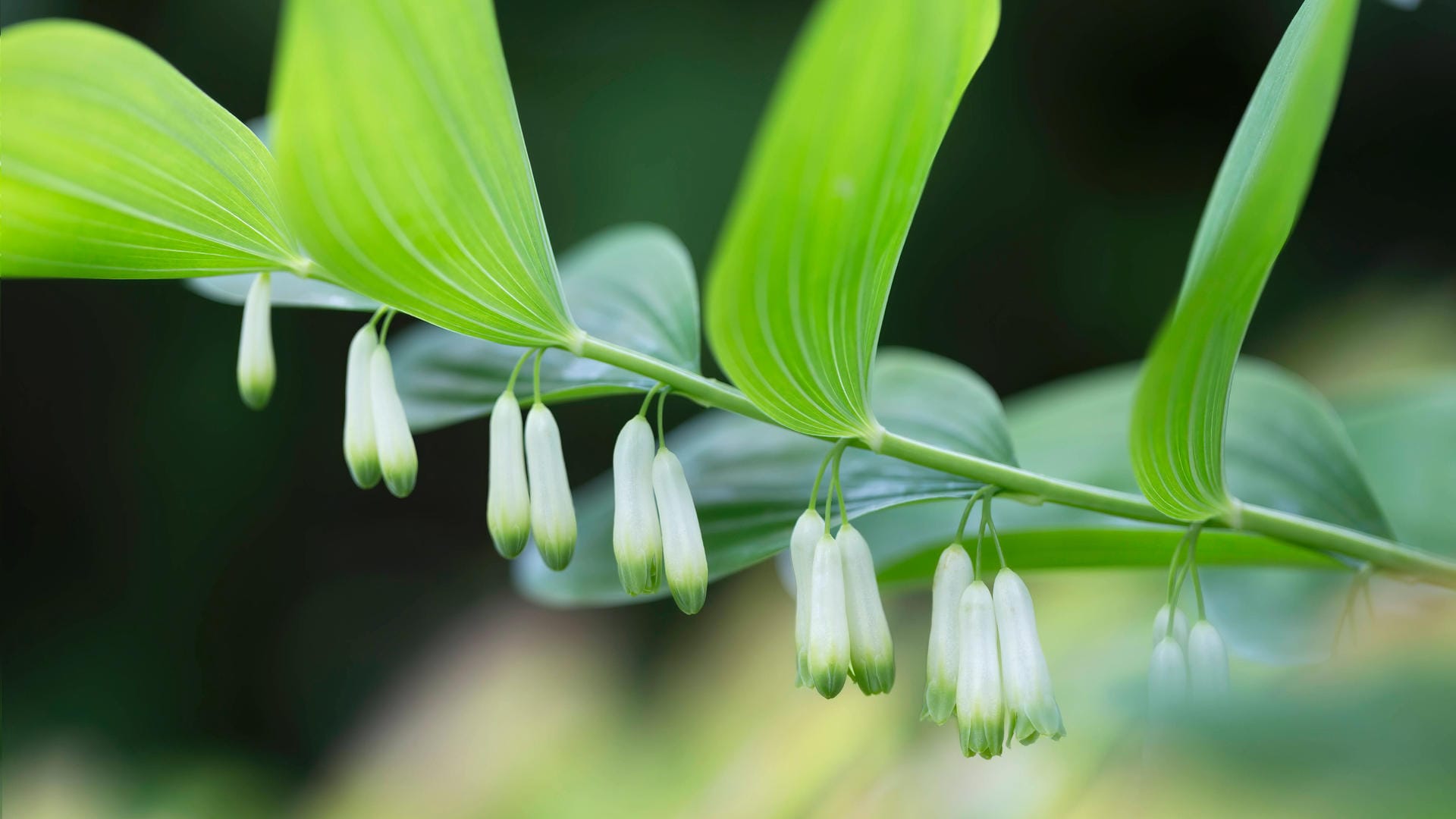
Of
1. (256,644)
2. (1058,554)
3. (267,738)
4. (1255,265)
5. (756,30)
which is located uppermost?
(756,30)

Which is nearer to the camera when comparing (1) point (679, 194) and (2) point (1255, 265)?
(2) point (1255, 265)

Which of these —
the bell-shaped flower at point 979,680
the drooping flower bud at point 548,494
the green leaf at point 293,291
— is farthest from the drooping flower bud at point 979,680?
the green leaf at point 293,291

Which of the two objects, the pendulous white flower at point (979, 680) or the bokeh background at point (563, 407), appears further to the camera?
the bokeh background at point (563, 407)

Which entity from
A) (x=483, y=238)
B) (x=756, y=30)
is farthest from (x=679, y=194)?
(x=483, y=238)

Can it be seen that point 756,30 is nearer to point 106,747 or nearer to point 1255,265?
point 1255,265

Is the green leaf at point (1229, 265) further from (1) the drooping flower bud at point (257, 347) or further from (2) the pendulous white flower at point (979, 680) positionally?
(1) the drooping flower bud at point (257, 347)

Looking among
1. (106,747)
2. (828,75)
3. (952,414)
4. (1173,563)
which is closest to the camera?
(828,75)
